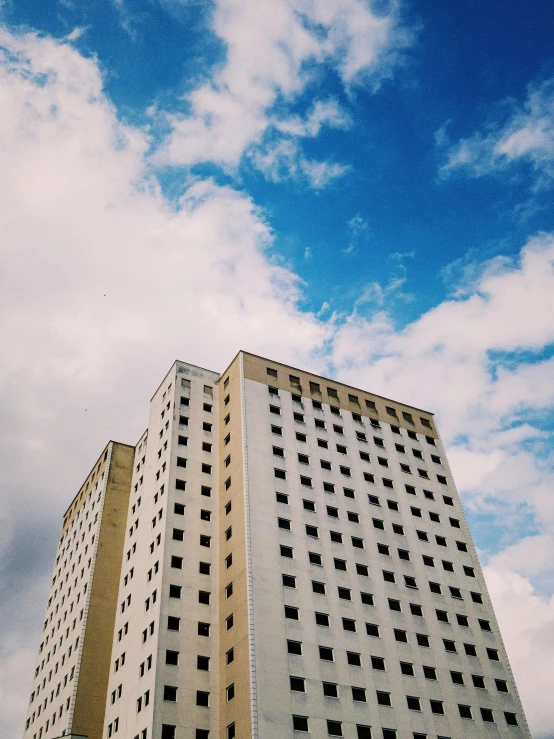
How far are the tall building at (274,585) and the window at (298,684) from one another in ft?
0.24

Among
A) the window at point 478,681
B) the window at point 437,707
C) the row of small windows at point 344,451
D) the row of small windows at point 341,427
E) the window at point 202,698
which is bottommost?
the window at point 437,707

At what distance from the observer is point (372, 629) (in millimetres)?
44750

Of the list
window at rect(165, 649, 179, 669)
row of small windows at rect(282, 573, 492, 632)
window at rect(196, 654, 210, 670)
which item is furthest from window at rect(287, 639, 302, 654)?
window at rect(165, 649, 179, 669)

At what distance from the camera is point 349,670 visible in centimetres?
4159

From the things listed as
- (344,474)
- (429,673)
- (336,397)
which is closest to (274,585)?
(429,673)

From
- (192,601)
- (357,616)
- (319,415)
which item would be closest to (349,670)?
(357,616)

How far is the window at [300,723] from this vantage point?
123ft

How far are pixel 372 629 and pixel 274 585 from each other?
26.0 ft

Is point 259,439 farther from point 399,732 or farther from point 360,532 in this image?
point 399,732

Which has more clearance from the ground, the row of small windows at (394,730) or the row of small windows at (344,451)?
the row of small windows at (344,451)

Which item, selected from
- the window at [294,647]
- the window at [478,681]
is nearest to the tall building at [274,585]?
the window at [478,681]

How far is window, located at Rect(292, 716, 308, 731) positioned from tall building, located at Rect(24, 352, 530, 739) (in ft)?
0.25

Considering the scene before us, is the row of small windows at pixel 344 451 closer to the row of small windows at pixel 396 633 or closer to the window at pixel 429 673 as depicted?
the row of small windows at pixel 396 633

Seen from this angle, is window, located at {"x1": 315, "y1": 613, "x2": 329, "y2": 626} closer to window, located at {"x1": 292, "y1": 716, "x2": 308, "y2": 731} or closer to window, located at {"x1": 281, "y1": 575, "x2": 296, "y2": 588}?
window, located at {"x1": 281, "y1": 575, "x2": 296, "y2": 588}
